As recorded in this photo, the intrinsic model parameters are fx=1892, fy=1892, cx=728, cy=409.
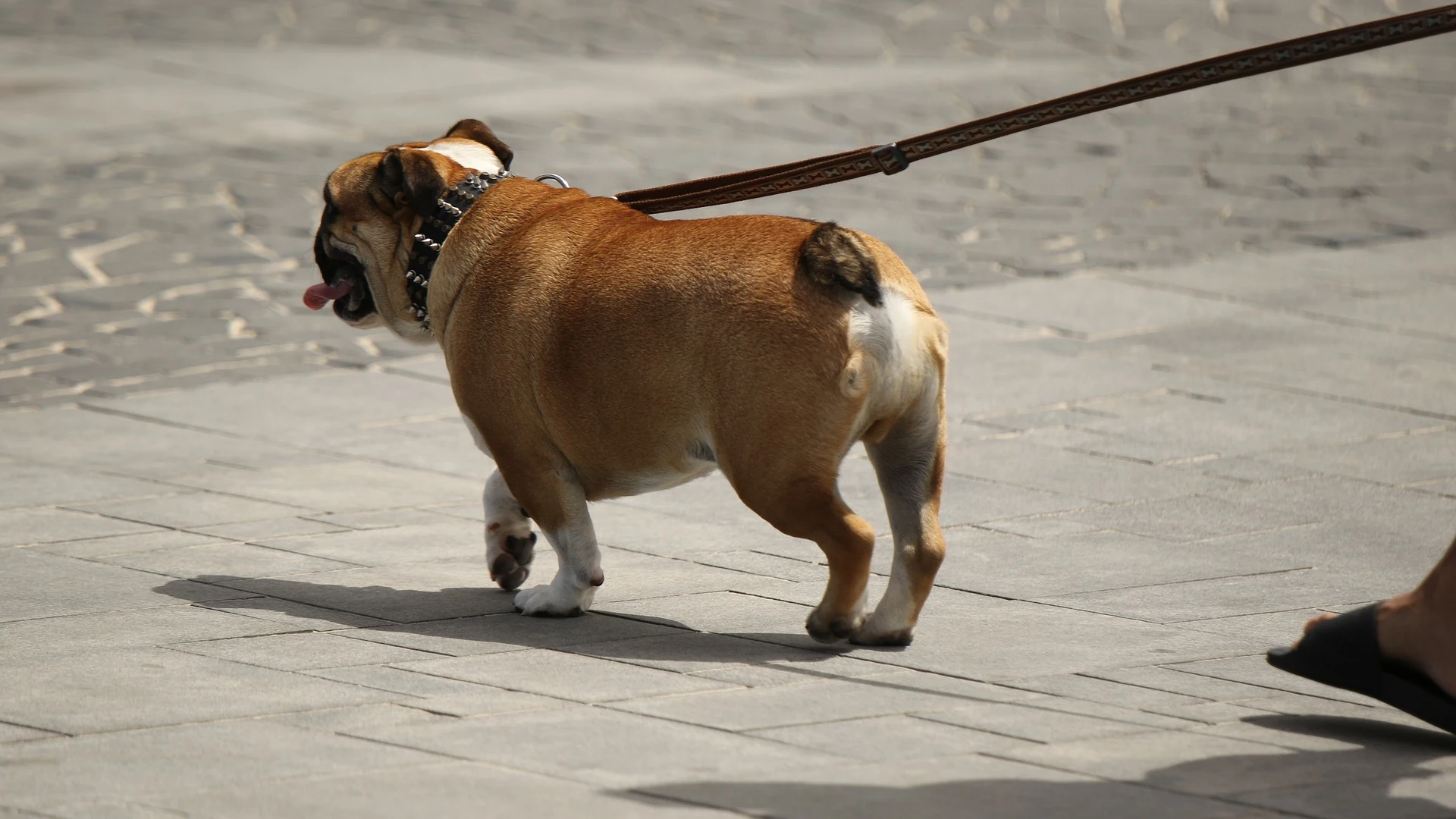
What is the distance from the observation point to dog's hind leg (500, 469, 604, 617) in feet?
16.8

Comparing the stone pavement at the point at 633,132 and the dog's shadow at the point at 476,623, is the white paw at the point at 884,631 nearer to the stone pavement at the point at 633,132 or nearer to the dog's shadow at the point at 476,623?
the dog's shadow at the point at 476,623

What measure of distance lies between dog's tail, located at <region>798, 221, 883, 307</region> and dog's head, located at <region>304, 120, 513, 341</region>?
4.15 ft

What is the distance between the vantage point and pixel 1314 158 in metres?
12.6

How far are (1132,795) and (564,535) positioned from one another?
6.25 ft

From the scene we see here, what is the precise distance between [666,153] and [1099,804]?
29.5 feet

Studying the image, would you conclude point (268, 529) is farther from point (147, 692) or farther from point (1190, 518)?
point (1190, 518)

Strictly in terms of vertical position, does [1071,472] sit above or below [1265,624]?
below

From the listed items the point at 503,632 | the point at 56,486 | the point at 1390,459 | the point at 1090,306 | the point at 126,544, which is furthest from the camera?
the point at 1090,306

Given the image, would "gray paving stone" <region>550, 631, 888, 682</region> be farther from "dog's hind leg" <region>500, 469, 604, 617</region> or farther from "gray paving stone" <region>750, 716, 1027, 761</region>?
"gray paving stone" <region>750, 716, 1027, 761</region>

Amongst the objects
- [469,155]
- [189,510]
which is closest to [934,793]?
[469,155]

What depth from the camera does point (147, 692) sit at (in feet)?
14.5

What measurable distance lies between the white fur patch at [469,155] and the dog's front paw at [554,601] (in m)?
1.26

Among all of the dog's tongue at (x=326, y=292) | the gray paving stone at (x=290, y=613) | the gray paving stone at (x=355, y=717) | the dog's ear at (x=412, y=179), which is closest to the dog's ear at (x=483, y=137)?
the dog's ear at (x=412, y=179)

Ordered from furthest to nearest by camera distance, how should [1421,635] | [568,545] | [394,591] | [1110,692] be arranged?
[394,591], [568,545], [1110,692], [1421,635]
